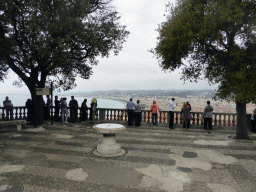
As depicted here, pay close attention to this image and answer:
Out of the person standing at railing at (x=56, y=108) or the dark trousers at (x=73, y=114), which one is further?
the person standing at railing at (x=56, y=108)

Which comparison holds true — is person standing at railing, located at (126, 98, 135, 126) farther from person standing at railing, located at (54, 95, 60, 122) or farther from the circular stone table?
the circular stone table

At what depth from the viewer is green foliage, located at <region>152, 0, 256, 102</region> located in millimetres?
7004

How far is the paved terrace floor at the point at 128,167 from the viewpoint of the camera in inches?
147

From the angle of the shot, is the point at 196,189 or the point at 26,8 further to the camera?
the point at 26,8

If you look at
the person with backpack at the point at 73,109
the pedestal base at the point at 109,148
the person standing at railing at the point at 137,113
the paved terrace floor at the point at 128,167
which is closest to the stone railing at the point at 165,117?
the person standing at railing at the point at 137,113

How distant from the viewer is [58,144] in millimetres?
6828

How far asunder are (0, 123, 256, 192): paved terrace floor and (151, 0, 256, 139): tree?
2.64 m

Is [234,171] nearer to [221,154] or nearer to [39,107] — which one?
[221,154]

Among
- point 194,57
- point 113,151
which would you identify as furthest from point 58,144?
point 194,57

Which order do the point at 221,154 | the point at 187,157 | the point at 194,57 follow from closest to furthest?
the point at 187,157 < the point at 221,154 < the point at 194,57

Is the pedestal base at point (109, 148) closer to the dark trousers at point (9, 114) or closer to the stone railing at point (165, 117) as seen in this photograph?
the stone railing at point (165, 117)

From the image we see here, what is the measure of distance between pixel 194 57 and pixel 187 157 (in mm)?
6349

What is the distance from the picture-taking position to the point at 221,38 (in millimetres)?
7930

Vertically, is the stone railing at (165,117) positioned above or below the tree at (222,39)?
below
